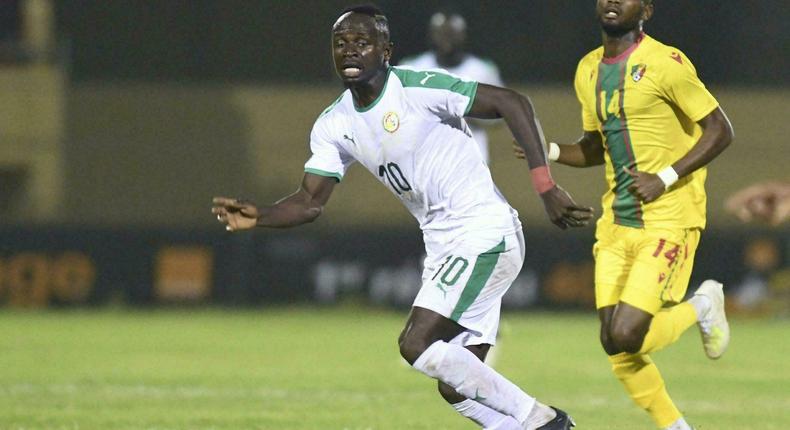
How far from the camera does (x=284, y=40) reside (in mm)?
23469

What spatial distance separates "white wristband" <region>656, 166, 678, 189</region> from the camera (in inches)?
288

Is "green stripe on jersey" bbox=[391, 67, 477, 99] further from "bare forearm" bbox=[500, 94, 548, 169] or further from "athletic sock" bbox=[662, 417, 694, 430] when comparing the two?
"athletic sock" bbox=[662, 417, 694, 430]

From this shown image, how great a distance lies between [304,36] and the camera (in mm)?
23438

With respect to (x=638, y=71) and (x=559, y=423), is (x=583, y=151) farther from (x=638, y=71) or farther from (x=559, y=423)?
(x=559, y=423)

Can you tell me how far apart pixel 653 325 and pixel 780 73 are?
17.3m

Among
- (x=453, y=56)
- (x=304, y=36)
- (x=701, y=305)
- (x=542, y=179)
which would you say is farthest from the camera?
(x=304, y=36)

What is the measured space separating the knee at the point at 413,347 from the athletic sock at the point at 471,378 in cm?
2

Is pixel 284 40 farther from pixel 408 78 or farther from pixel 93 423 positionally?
pixel 408 78

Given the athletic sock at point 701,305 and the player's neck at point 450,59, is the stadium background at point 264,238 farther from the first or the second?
the player's neck at point 450,59

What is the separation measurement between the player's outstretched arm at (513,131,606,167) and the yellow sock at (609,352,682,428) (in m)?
1.06

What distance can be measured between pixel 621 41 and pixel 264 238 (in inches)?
458

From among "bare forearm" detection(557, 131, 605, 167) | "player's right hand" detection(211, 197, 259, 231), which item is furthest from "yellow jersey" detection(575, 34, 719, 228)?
A: "player's right hand" detection(211, 197, 259, 231)

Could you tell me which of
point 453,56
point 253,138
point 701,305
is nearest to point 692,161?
point 701,305

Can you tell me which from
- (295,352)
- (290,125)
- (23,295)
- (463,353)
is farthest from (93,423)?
(290,125)
